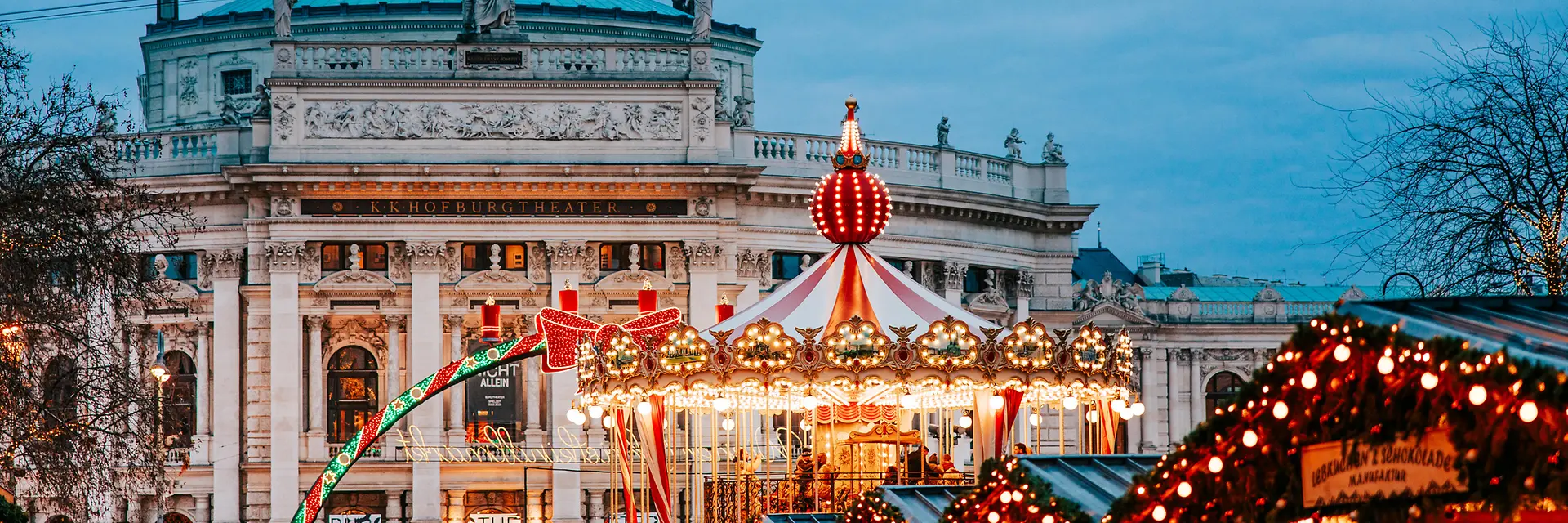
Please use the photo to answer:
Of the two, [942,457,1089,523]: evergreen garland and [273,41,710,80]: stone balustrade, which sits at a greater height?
[273,41,710,80]: stone balustrade

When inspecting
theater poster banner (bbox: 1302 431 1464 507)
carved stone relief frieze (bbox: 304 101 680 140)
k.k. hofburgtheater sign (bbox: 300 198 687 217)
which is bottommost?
theater poster banner (bbox: 1302 431 1464 507)

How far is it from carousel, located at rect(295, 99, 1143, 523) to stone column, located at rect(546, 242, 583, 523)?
17085 mm

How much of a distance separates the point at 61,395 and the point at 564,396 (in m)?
22.3

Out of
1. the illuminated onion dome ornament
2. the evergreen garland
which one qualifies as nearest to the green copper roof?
the illuminated onion dome ornament

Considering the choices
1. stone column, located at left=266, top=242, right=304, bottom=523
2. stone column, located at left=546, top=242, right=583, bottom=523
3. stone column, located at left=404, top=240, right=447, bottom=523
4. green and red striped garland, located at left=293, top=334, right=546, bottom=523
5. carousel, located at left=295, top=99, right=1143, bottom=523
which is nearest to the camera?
carousel, located at left=295, top=99, right=1143, bottom=523

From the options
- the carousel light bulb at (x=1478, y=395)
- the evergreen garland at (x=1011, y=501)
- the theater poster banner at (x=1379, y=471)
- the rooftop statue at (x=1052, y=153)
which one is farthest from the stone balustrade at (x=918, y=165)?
the carousel light bulb at (x=1478, y=395)

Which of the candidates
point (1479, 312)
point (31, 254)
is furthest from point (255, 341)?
point (1479, 312)

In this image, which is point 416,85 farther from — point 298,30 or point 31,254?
point 31,254

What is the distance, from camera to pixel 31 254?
2177cm

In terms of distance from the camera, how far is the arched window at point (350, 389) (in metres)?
46.4

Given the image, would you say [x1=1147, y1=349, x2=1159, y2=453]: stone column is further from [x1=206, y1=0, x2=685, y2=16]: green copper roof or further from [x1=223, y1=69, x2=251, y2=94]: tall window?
[x1=223, y1=69, x2=251, y2=94]: tall window

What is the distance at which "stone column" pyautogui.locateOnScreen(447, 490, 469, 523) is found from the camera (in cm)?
4503

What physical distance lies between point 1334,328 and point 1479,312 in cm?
95

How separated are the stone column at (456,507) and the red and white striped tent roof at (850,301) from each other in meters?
20.9
